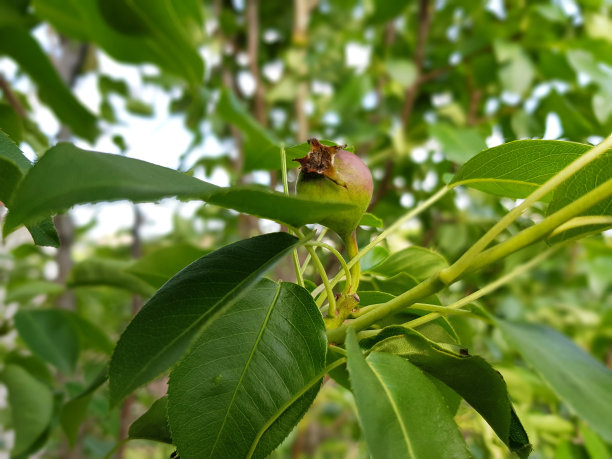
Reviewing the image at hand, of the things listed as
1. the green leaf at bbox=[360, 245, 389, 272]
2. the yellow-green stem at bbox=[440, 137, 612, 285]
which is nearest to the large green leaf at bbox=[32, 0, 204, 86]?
the green leaf at bbox=[360, 245, 389, 272]

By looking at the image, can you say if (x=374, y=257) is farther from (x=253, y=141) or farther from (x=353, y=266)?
→ (x=253, y=141)

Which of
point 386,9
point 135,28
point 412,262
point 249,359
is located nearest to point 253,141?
point 135,28

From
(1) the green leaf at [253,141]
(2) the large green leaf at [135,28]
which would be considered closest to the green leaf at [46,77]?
(2) the large green leaf at [135,28]

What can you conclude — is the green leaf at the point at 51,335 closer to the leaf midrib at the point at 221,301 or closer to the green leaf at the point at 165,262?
the green leaf at the point at 165,262

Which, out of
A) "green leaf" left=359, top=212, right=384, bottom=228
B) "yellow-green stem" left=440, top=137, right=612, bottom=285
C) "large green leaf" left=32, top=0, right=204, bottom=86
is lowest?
"yellow-green stem" left=440, top=137, right=612, bottom=285

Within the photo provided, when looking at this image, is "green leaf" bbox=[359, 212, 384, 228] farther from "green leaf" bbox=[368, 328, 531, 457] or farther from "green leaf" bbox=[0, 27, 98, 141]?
"green leaf" bbox=[0, 27, 98, 141]

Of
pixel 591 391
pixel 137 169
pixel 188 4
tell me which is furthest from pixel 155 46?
pixel 591 391

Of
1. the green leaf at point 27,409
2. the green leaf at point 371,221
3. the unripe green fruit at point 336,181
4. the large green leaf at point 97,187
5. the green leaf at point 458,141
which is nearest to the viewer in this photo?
the large green leaf at point 97,187
